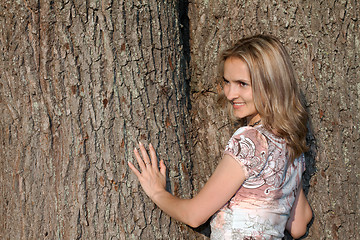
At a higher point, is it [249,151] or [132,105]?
[132,105]

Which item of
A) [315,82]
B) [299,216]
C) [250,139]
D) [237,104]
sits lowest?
[299,216]

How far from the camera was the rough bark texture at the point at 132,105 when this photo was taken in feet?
7.54

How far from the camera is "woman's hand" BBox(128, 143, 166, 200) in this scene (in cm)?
239

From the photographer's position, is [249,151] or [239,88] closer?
[249,151]

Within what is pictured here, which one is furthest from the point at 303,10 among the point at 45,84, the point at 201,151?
the point at 45,84

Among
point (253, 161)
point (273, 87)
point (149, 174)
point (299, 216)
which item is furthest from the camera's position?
point (299, 216)

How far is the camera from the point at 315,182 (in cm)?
274

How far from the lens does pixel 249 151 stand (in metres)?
2.17

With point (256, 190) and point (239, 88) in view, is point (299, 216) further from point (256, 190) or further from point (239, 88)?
point (239, 88)

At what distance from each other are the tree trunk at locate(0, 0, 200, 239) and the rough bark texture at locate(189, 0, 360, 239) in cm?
37

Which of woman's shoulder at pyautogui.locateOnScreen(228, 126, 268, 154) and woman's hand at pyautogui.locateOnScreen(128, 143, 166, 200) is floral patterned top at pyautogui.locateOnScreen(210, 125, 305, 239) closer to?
woman's shoulder at pyautogui.locateOnScreen(228, 126, 268, 154)

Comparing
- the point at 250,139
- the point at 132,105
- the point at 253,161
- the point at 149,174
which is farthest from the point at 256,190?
the point at 132,105

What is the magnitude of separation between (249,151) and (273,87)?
1.38 feet

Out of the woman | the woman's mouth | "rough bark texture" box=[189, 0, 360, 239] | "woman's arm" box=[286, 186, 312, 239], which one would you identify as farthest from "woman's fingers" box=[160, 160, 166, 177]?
"woman's arm" box=[286, 186, 312, 239]
